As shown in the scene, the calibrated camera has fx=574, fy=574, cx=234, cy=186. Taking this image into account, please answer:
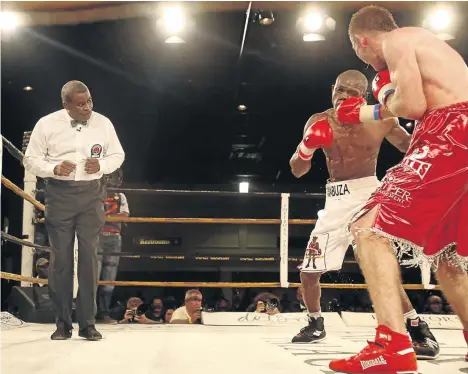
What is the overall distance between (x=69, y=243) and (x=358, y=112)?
128 cm

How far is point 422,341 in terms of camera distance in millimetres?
1775

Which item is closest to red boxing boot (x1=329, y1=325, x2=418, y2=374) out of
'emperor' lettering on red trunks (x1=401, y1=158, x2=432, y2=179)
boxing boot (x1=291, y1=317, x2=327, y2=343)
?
'emperor' lettering on red trunks (x1=401, y1=158, x2=432, y2=179)

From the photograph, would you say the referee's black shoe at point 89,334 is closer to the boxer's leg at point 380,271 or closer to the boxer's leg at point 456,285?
the boxer's leg at point 380,271

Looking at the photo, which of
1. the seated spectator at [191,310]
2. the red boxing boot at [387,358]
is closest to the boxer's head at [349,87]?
the red boxing boot at [387,358]

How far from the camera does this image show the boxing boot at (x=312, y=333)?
232 centimetres

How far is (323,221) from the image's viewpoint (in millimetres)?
2441

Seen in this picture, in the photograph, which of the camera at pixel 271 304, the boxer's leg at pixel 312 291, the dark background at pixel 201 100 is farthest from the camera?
the dark background at pixel 201 100

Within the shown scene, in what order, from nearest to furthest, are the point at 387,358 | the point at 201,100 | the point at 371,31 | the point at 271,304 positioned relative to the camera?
the point at 387,358, the point at 371,31, the point at 271,304, the point at 201,100

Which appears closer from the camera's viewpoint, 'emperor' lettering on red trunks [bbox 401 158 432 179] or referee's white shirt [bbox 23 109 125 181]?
'emperor' lettering on red trunks [bbox 401 158 432 179]

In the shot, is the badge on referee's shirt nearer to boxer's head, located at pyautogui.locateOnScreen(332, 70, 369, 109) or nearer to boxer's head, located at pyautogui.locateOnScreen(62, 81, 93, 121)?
boxer's head, located at pyautogui.locateOnScreen(62, 81, 93, 121)

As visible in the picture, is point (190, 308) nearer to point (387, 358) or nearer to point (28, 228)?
point (28, 228)

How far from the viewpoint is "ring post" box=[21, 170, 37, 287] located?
3.50 m

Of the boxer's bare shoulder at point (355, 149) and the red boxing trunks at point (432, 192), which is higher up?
the boxer's bare shoulder at point (355, 149)

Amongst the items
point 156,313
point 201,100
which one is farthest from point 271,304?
point 201,100
